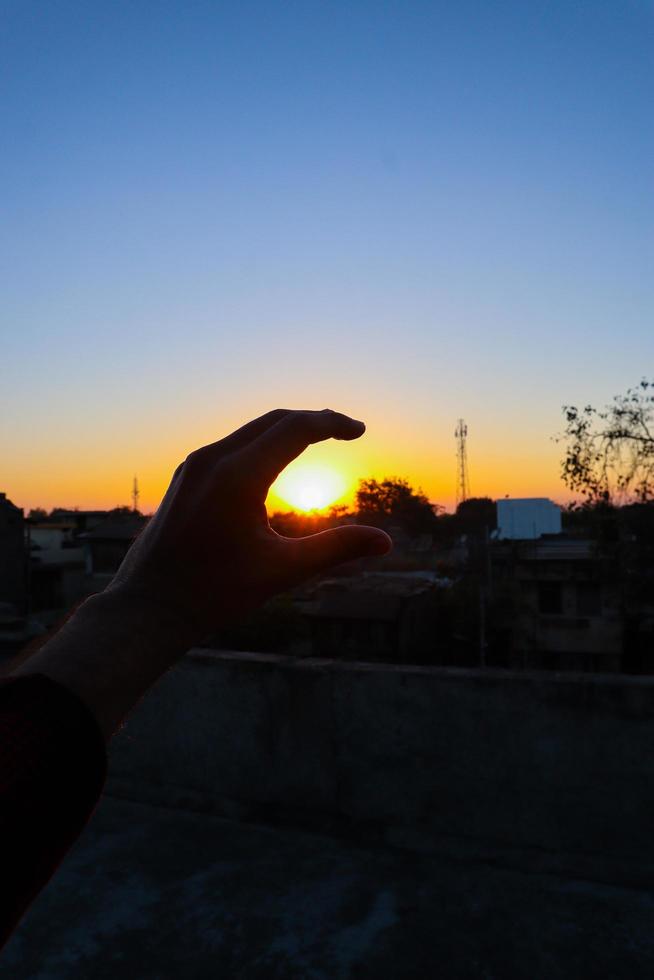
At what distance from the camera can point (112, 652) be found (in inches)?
31.8

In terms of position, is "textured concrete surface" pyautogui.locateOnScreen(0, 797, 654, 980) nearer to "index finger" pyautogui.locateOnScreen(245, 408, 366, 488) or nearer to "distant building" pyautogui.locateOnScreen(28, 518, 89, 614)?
"index finger" pyautogui.locateOnScreen(245, 408, 366, 488)

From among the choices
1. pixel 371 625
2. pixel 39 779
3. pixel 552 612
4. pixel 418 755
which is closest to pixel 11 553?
pixel 371 625

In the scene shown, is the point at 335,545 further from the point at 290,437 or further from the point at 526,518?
the point at 526,518

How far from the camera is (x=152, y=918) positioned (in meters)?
2.98

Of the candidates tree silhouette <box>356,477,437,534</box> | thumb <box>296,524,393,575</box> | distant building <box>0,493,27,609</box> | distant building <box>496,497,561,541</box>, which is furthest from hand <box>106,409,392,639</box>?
tree silhouette <box>356,477,437,534</box>

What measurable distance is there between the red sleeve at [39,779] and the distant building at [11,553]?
123ft

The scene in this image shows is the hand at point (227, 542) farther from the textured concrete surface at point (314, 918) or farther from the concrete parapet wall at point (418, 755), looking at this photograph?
the concrete parapet wall at point (418, 755)

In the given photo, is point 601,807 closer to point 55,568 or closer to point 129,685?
point 129,685

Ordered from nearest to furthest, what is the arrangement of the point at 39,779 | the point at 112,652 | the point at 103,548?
1. the point at 39,779
2. the point at 112,652
3. the point at 103,548

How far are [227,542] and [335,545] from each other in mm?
165

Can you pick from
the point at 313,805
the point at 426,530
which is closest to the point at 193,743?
the point at 313,805

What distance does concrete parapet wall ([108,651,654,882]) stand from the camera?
3.34 metres

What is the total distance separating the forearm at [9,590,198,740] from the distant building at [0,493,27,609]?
1471 inches

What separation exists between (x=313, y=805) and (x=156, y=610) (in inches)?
135
